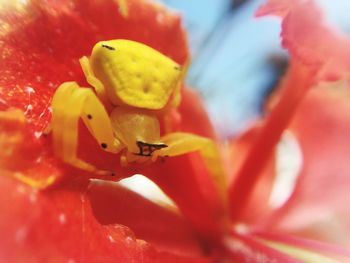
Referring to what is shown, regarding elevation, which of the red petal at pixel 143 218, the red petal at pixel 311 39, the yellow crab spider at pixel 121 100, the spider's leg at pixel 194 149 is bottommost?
the red petal at pixel 143 218

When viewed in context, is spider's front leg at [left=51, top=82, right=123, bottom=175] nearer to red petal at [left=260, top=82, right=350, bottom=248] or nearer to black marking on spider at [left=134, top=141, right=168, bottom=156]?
black marking on spider at [left=134, top=141, right=168, bottom=156]

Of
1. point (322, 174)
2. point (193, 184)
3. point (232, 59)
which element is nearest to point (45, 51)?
point (193, 184)

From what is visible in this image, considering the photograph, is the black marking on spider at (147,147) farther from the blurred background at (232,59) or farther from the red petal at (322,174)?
the blurred background at (232,59)

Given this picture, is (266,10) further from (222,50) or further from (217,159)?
(222,50)

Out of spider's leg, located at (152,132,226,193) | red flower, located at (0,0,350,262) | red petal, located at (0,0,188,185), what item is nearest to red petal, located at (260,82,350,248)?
red flower, located at (0,0,350,262)

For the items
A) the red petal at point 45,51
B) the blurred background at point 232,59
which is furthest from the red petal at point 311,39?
the blurred background at point 232,59

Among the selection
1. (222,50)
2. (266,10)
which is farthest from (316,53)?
(222,50)

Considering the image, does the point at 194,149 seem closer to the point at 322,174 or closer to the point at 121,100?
the point at 121,100
